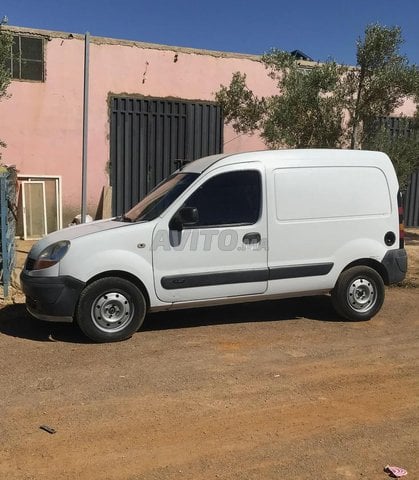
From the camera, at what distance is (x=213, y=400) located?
4.20m

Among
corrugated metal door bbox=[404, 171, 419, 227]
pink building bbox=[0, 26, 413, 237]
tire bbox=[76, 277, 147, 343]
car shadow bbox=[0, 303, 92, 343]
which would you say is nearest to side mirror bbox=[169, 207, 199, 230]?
tire bbox=[76, 277, 147, 343]

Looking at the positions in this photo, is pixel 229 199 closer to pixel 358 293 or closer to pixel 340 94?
pixel 358 293

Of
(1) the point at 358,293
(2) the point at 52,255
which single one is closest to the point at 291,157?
(1) the point at 358,293

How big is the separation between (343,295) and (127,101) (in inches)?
304

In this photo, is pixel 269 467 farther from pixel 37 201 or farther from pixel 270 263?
pixel 37 201

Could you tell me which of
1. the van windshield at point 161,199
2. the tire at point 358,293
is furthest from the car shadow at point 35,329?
the tire at point 358,293

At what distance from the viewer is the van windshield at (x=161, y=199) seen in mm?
5768

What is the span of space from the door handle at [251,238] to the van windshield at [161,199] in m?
0.84

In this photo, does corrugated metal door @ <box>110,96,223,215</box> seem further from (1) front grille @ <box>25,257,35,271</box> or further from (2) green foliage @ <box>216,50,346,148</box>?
(1) front grille @ <box>25,257,35,271</box>

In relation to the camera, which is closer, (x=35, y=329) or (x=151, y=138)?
(x=35, y=329)

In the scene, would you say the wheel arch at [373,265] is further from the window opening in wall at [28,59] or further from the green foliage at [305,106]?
the window opening in wall at [28,59]

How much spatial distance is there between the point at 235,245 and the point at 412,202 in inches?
449

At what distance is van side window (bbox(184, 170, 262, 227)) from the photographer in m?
5.78

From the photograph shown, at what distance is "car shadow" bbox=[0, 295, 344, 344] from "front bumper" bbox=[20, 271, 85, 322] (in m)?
0.40
